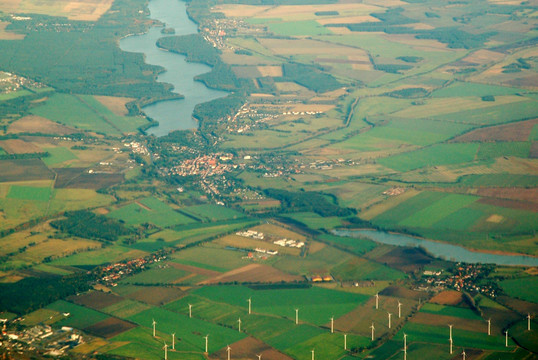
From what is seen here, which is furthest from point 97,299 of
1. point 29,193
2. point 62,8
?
point 62,8

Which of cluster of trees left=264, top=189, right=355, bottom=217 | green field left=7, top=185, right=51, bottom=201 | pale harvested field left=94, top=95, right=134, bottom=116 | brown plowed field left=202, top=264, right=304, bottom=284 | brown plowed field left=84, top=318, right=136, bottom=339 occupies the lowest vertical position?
cluster of trees left=264, top=189, right=355, bottom=217

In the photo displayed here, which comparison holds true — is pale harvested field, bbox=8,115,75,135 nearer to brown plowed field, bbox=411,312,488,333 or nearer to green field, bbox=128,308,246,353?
green field, bbox=128,308,246,353

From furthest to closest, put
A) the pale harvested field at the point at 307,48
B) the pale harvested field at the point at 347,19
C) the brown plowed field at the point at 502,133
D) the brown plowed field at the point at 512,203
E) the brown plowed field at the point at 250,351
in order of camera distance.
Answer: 1. the pale harvested field at the point at 347,19
2. the pale harvested field at the point at 307,48
3. the brown plowed field at the point at 502,133
4. the brown plowed field at the point at 512,203
5. the brown plowed field at the point at 250,351

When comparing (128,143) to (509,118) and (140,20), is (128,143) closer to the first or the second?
(509,118)

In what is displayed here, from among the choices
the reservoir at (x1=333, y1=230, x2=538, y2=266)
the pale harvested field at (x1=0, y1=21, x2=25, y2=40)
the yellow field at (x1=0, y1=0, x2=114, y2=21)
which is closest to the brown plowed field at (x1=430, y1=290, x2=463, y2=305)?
the reservoir at (x1=333, y1=230, x2=538, y2=266)

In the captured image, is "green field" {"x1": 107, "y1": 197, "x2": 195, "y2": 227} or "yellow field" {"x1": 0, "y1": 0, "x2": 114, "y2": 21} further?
"yellow field" {"x1": 0, "y1": 0, "x2": 114, "y2": 21}

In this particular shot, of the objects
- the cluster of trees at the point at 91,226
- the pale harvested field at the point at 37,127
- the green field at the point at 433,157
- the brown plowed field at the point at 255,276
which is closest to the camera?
the brown plowed field at the point at 255,276

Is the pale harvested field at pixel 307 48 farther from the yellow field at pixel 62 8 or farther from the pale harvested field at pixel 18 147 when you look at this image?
the pale harvested field at pixel 18 147

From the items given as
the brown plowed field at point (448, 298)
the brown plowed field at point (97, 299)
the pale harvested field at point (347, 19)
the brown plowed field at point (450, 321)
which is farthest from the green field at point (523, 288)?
the pale harvested field at point (347, 19)

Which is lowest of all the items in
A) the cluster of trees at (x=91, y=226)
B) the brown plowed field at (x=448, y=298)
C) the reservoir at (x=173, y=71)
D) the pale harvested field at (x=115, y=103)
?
the reservoir at (x=173, y=71)
